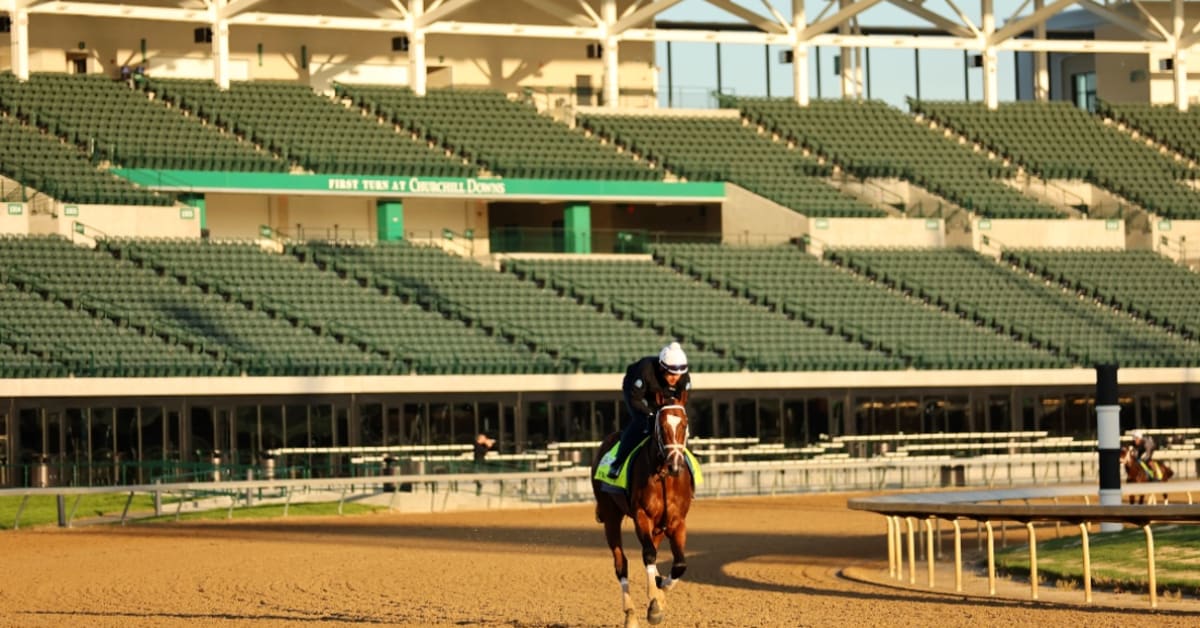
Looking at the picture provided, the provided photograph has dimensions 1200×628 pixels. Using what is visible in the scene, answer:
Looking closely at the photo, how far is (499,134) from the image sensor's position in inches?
2141

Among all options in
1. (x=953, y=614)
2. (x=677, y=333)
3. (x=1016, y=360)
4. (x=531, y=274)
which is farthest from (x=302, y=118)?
(x=953, y=614)

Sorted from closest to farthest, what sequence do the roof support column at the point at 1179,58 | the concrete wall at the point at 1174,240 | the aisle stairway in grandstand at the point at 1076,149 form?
the concrete wall at the point at 1174,240 → the aisle stairway in grandstand at the point at 1076,149 → the roof support column at the point at 1179,58

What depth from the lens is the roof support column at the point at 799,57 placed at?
58.8 meters

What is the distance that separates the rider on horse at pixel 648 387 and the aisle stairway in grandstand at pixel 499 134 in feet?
117

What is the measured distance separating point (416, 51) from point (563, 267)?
867 cm

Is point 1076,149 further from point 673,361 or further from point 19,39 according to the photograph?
point 673,361

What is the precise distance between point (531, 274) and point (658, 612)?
109 feet

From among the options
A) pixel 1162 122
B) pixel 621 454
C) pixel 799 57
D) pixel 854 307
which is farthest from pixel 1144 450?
pixel 1162 122

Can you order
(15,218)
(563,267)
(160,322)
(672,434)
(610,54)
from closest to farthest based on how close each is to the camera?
(672,434)
(160,322)
(15,218)
(563,267)
(610,54)

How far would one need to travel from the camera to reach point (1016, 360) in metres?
46.6

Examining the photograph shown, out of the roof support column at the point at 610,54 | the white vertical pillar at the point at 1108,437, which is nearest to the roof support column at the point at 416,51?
the roof support column at the point at 610,54

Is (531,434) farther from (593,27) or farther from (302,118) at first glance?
(593,27)

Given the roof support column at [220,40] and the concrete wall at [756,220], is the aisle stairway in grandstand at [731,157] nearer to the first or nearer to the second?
the concrete wall at [756,220]

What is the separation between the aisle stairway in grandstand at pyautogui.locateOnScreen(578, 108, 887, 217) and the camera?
54094 mm
